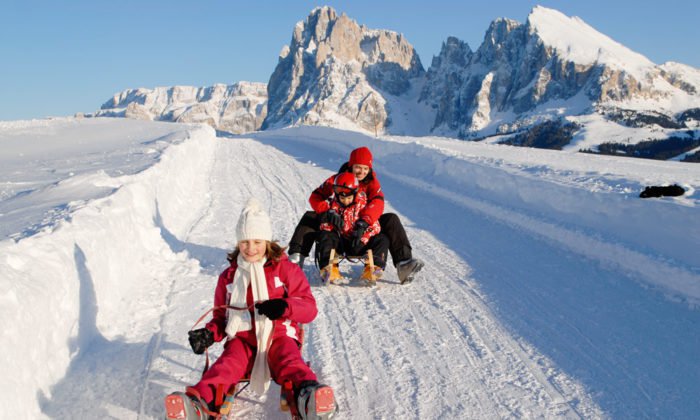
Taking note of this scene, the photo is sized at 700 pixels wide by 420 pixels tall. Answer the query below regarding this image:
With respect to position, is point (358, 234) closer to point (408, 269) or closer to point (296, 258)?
point (408, 269)

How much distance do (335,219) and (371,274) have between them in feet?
2.16

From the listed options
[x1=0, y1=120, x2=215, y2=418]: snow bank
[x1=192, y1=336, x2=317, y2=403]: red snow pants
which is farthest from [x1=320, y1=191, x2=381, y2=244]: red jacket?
[x1=192, y1=336, x2=317, y2=403]: red snow pants

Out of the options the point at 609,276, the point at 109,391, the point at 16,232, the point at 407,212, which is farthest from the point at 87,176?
the point at 609,276

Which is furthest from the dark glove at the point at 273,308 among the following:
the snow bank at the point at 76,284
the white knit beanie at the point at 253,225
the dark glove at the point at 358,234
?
the dark glove at the point at 358,234

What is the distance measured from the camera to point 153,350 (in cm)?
378

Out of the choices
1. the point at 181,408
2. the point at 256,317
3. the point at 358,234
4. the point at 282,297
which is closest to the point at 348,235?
the point at 358,234

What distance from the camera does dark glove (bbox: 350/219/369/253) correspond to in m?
5.21

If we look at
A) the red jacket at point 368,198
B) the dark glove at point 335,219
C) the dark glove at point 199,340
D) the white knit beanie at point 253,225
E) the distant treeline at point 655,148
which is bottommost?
the distant treeline at point 655,148

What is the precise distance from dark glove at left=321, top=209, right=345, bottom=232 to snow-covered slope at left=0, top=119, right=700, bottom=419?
618mm

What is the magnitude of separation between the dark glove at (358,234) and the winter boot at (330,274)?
0.28 metres

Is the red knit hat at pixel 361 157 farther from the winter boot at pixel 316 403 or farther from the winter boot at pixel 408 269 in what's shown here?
the winter boot at pixel 316 403

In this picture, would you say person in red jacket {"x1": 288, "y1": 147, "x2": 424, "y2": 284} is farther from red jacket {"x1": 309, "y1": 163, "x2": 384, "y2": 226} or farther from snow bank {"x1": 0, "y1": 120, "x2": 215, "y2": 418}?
snow bank {"x1": 0, "y1": 120, "x2": 215, "y2": 418}

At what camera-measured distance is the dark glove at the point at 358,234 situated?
521 cm

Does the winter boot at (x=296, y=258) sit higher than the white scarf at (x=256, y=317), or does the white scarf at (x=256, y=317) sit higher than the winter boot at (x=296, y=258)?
the white scarf at (x=256, y=317)
